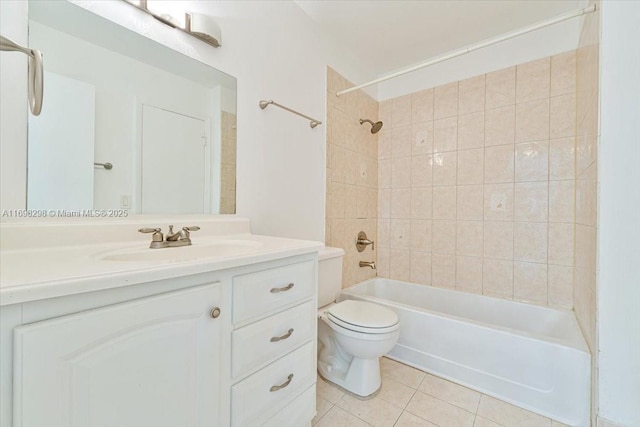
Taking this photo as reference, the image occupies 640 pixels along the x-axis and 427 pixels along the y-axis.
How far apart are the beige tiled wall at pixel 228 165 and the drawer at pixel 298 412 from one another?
35.4 inches

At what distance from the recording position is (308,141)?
6.17 feet

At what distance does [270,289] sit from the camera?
3.03 feet

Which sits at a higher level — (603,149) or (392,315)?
(603,149)

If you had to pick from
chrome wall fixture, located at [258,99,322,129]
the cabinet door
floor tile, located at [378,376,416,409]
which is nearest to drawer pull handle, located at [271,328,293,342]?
the cabinet door

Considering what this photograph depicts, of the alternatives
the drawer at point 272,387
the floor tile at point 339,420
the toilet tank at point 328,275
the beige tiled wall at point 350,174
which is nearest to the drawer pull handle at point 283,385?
the drawer at point 272,387

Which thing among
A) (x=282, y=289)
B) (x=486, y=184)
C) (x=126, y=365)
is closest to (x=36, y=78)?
(x=126, y=365)

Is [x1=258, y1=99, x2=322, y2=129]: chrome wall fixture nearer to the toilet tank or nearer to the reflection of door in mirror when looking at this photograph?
the reflection of door in mirror

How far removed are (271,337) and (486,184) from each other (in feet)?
6.46

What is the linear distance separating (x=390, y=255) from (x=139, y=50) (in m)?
2.27

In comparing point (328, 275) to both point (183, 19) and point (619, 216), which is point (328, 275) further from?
point (183, 19)

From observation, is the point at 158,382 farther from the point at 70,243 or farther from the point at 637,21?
the point at 637,21

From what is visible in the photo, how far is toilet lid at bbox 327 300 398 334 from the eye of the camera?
1351 mm

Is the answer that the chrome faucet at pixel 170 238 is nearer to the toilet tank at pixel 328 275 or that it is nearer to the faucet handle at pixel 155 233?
the faucet handle at pixel 155 233

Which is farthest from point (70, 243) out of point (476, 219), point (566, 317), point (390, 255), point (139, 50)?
point (566, 317)
